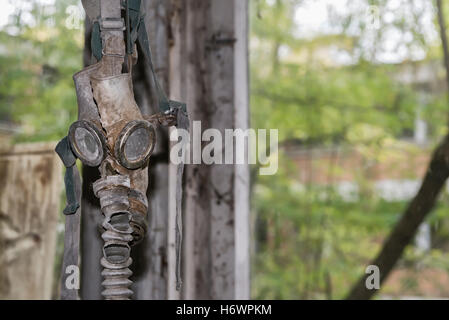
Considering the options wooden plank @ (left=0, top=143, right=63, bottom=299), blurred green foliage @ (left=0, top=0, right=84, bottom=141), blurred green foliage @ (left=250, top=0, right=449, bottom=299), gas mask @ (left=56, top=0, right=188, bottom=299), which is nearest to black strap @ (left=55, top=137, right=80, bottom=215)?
gas mask @ (left=56, top=0, right=188, bottom=299)

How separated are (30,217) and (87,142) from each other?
1.02m

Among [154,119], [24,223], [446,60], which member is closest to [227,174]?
[154,119]

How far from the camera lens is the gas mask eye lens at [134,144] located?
16.7 inches

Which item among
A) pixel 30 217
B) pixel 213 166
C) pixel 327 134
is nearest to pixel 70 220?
pixel 213 166

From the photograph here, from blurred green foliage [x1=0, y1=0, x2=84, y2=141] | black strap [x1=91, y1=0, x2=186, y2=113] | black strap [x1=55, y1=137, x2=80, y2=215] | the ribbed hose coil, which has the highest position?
blurred green foliage [x1=0, y1=0, x2=84, y2=141]

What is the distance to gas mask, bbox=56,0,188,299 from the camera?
416 mm

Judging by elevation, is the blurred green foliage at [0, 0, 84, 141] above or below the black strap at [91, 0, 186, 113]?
above

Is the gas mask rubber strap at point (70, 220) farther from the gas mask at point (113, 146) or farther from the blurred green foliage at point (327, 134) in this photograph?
the blurred green foliage at point (327, 134)

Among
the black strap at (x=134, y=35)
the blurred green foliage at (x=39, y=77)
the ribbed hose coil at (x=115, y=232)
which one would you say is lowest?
the ribbed hose coil at (x=115, y=232)

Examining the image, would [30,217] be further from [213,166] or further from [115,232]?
[115,232]

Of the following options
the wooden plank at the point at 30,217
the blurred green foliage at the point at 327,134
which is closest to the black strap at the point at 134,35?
the wooden plank at the point at 30,217

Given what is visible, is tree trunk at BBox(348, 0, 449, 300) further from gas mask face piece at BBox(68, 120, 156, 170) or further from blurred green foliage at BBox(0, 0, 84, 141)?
blurred green foliage at BBox(0, 0, 84, 141)
